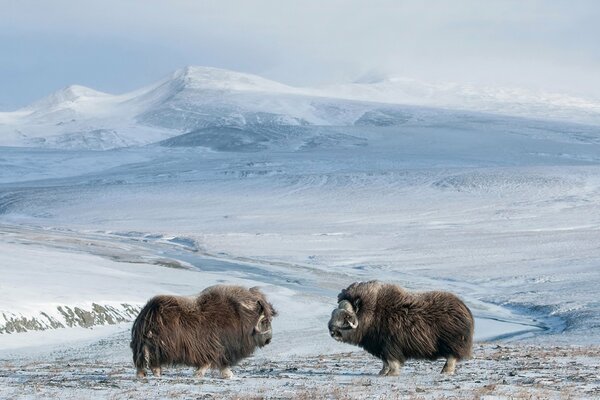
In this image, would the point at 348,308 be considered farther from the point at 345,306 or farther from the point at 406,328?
the point at 406,328

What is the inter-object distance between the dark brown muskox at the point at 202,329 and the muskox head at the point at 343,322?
90cm

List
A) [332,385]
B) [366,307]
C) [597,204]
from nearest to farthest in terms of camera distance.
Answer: [332,385] < [366,307] < [597,204]

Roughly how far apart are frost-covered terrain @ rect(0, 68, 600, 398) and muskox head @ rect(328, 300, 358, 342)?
60 centimetres

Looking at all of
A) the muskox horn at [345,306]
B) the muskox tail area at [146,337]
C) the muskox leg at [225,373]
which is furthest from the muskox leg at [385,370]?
the muskox tail area at [146,337]

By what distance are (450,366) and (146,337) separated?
13.2 feet

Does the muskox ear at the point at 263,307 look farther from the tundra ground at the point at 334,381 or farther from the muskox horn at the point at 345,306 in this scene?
the muskox horn at the point at 345,306

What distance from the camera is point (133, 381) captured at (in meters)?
12.6

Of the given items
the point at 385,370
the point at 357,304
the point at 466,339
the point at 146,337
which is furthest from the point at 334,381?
the point at 146,337

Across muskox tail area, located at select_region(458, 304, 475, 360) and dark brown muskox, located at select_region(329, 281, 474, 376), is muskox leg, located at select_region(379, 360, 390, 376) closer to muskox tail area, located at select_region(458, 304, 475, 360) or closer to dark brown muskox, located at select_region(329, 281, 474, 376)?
dark brown muskox, located at select_region(329, 281, 474, 376)

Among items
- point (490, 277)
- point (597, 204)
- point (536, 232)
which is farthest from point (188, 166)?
point (490, 277)

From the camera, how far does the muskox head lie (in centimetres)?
1341

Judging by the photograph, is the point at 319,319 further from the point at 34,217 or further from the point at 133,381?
the point at 34,217

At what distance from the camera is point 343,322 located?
1344 centimetres

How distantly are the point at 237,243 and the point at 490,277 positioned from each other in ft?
77.4
